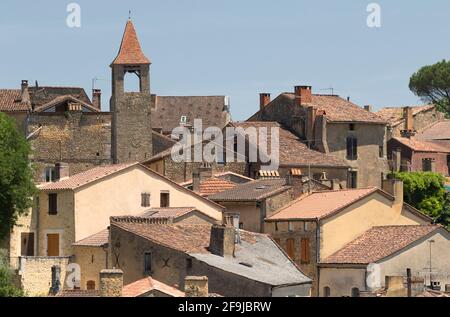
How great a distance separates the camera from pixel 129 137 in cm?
7862

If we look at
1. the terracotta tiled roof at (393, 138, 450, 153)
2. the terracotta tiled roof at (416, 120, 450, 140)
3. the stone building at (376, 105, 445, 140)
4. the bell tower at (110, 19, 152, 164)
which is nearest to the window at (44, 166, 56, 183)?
the bell tower at (110, 19, 152, 164)

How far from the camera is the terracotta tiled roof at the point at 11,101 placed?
78.8 m

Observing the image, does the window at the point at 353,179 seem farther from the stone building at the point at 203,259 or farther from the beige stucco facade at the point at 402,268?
the stone building at the point at 203,259

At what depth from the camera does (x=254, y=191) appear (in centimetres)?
5666

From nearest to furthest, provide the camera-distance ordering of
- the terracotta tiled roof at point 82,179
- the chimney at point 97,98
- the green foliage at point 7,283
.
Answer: the green foliage at point 7,283, the terracotta tiled roof at point 82,179, the chimney at point 97,98

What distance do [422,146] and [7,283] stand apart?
48686 millimetres

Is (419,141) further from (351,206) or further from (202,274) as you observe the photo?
(202,274)

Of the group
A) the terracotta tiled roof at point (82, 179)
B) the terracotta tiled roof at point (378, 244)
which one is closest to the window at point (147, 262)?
the terracotta tiled roof at point (378, 244)

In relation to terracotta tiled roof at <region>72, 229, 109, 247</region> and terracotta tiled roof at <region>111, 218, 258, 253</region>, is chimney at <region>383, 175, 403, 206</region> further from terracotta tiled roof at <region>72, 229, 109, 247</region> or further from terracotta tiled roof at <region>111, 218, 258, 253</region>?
terracotta tiled roof at <region>72, 229, 109, 247</region>

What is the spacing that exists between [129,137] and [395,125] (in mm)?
24340

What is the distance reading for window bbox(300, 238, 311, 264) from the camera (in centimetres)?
5138

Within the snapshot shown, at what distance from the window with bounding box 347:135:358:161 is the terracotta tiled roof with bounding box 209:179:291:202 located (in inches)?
543

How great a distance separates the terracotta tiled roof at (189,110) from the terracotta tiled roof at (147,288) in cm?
5548
